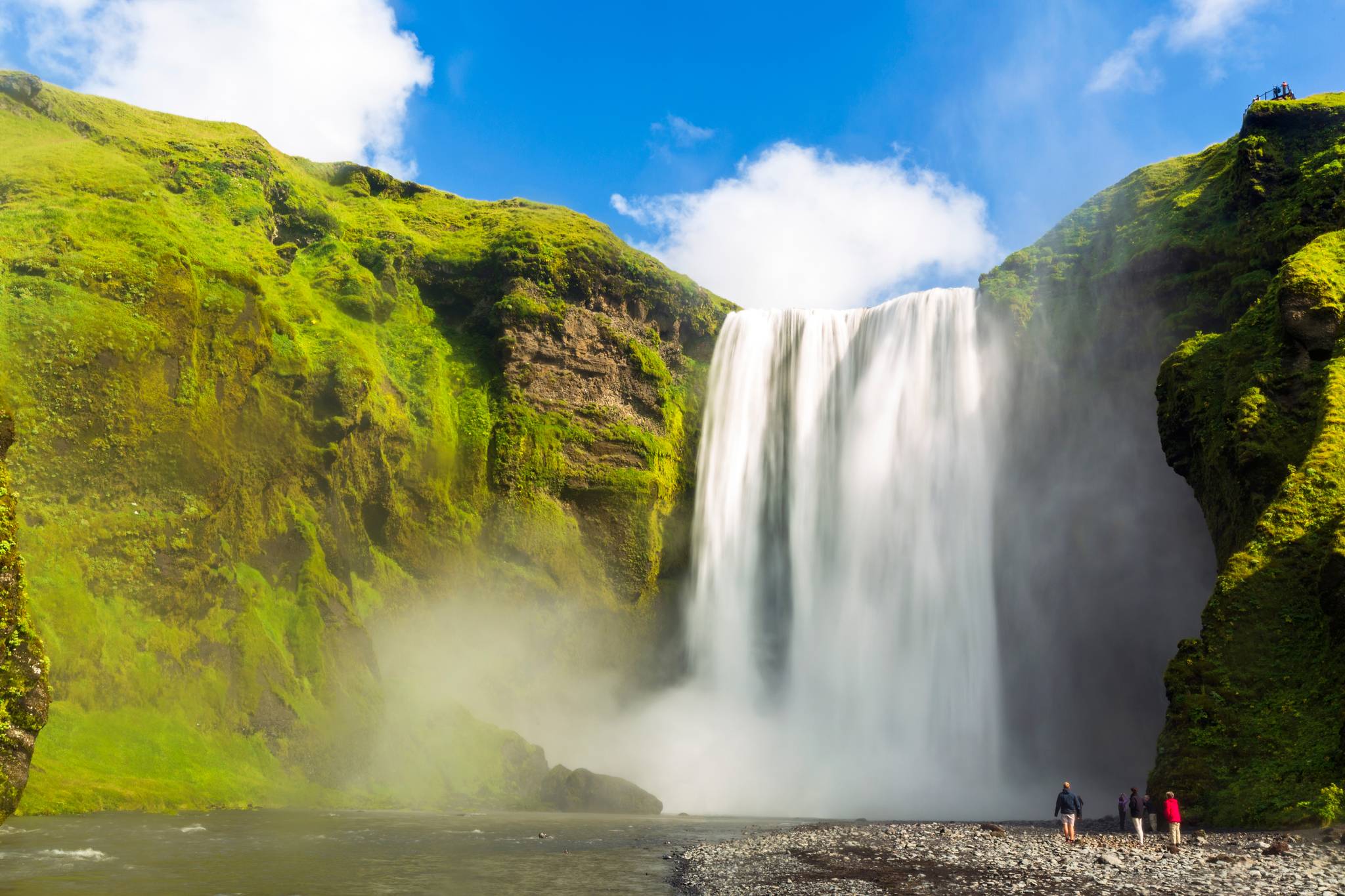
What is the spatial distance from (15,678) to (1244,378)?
33.1 metres

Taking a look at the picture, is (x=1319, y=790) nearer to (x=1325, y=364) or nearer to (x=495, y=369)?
(x=1325, y=364)

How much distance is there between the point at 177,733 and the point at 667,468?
2806 cm

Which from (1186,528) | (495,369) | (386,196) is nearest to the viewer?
(1186,528)

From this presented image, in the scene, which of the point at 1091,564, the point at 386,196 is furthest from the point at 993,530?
the point at 386,196

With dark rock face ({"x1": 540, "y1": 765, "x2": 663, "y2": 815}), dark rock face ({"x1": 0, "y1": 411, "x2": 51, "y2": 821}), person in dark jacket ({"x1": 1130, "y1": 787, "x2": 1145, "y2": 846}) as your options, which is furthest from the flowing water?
person in dark jacket ({"x1": 1130, "y1": 787, "x2": 1145, "y2": 846})

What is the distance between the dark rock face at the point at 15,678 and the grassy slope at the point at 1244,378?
24.1 m

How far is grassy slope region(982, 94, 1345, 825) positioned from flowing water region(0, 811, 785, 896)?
13.4m

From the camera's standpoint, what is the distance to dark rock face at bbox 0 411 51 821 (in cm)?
1351

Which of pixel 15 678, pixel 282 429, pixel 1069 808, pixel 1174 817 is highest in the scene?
pixel 282 429

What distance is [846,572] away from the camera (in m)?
42.5

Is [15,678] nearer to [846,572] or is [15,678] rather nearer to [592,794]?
[592,794]

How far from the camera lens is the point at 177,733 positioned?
25.7 meters

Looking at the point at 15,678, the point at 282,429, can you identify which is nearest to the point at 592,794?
the point at 282,429

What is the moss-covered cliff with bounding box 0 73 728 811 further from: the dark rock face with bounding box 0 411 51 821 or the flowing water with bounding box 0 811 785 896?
the dark rock face with bounding box 0 411 51 821
